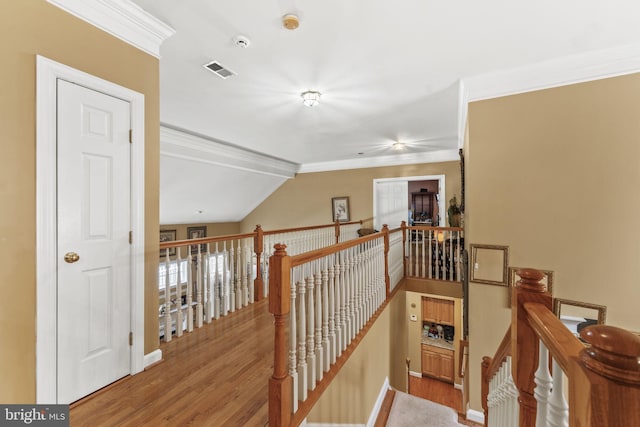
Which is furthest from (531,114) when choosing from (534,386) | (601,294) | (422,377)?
(422,377)

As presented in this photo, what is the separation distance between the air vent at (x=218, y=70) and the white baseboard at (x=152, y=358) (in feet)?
8.54

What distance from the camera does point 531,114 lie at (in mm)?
2768

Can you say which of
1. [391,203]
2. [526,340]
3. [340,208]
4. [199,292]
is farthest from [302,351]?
[340,208]

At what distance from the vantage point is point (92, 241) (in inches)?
71.6

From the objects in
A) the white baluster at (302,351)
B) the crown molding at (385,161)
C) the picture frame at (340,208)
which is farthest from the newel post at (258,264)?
the crown molding at (385,161)

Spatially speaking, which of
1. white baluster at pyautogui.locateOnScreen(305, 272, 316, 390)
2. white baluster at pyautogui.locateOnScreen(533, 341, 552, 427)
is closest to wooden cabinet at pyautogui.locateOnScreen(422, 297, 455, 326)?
white baluster at pyautogui.locateOnScreen(305, 272, 316, 390)

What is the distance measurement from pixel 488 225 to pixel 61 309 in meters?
3.69

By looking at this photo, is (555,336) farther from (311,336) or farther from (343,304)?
(343,304)

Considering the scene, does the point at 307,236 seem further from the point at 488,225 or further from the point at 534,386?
the point at 534,386

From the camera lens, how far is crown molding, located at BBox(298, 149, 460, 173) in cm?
598

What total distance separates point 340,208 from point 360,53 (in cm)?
491

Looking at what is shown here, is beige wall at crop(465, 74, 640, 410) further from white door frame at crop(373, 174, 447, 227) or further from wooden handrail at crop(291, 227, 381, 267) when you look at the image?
white door frame at crop(373, 174, 447, 227)

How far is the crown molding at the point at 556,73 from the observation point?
2395mm

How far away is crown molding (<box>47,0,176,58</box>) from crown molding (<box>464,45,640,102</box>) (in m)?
2.97
